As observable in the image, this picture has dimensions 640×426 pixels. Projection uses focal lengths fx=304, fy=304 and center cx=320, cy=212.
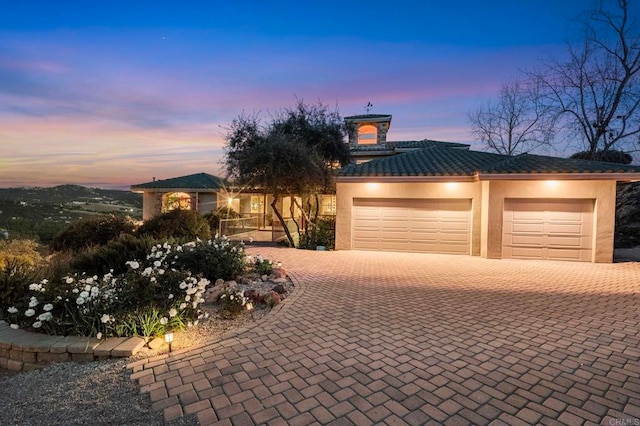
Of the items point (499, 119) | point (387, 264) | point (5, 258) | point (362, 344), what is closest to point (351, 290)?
point (362, 344)

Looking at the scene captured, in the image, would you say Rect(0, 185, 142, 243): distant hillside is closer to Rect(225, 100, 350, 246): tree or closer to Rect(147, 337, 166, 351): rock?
Rect(225, 100, 350, 246): tree

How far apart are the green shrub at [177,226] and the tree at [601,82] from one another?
19.7 m

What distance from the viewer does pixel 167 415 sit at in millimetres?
2527

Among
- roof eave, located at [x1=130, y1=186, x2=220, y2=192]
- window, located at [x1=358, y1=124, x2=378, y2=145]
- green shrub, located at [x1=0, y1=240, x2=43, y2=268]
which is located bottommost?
green shrub, located at [x1=0, y1=240, x2=43, y2=268]

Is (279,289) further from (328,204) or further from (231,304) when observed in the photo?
(328,204)

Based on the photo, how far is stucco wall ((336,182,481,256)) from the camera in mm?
11500

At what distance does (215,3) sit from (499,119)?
19972mm

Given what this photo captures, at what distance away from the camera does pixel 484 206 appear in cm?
1110

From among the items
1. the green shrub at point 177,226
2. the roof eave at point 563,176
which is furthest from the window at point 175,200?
the roof eave at point 563,176

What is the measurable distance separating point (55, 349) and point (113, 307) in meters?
0.72

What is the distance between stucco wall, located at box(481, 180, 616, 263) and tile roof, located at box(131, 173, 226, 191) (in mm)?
16048

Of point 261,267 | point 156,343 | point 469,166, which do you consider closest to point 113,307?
point 156,343

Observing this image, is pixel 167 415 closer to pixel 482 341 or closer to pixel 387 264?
pixel 482 341

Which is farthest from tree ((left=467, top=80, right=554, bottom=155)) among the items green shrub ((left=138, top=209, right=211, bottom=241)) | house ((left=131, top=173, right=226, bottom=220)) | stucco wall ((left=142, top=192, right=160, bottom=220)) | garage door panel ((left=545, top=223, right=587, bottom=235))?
stucco wall ((left=142, top=192, right=160, bottom=220))
